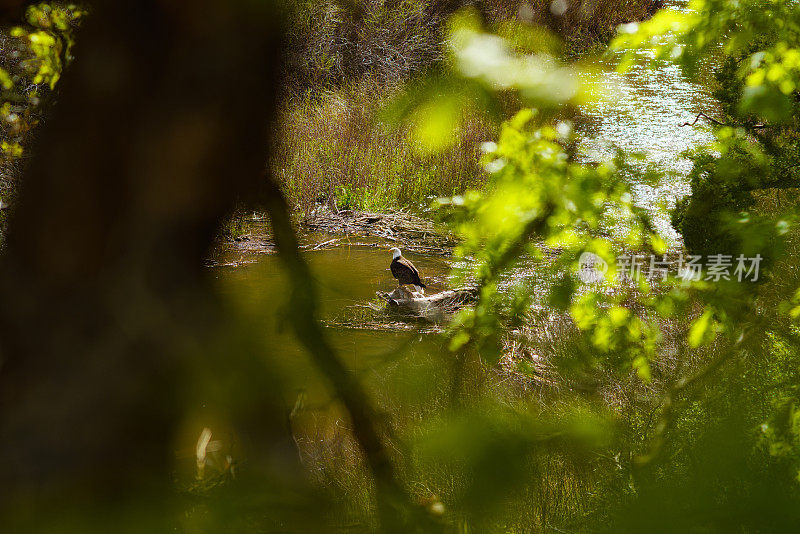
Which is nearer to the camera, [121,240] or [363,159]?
[121,240]

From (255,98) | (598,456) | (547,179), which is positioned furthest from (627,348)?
(255,98)

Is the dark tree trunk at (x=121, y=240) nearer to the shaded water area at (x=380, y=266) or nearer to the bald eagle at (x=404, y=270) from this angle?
the shaded water area at (x=380, y=266)

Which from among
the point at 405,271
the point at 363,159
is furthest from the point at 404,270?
the point at 363,159

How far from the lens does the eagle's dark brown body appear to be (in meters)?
0.99

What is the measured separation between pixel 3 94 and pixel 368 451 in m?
1.26

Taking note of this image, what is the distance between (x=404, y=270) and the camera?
100 cm

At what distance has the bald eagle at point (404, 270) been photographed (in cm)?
99

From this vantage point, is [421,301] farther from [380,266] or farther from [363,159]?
[363,159]

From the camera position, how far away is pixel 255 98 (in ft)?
1.47

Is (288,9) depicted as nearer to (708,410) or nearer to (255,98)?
(255,98)

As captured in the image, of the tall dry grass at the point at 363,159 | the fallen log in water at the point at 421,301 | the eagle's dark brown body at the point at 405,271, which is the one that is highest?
the tall dry grass at the point at 363,159

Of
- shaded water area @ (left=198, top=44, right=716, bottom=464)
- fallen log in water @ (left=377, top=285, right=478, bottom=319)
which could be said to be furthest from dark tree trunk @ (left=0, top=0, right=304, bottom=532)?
fallen log in water @ (left=377, top=285, right=478, bottom=319)

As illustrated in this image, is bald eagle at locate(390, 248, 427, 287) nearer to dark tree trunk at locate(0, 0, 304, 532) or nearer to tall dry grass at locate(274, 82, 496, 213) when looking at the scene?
tall dry grass at locate(274, 82, 496, 213)

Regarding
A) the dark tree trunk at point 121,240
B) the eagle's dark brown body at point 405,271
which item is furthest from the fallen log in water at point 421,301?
the dark tree trunk at point 121,240
